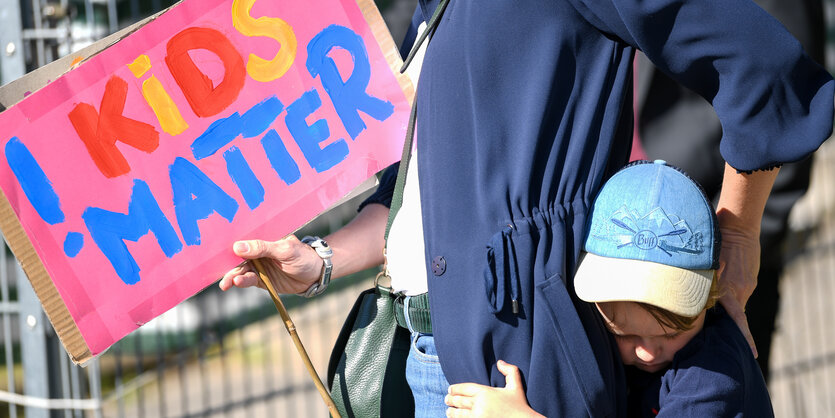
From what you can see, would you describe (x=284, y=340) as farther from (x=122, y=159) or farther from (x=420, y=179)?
(x=420, y=179)

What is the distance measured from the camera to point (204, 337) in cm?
354

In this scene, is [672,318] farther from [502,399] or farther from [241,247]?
[241,247]

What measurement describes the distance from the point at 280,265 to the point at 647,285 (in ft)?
2.51

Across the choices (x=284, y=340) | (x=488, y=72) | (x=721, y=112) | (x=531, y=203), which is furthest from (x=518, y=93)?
(x=284, y=340)

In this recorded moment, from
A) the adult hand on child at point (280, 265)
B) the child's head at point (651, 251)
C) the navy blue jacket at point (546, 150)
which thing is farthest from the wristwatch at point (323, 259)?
the child's head at point (651, 251)

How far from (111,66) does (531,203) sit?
85 centimetres

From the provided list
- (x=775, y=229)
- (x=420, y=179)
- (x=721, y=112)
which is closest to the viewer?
(x=721, y=112)

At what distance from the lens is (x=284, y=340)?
14.4ft

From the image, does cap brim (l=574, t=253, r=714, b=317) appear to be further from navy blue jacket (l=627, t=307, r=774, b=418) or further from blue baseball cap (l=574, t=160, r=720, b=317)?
navy blue jacket (l=627, t=307, r=774, b=418)

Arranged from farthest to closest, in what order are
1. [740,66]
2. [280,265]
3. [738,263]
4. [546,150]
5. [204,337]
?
[204,337], [280,265], [738,263], [546,150], [740,66]

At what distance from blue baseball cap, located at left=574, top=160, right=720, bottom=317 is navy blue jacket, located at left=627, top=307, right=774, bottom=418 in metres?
0.11

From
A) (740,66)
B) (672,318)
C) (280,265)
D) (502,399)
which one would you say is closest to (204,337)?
(280,265)

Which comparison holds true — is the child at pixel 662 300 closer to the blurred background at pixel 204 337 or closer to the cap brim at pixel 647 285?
the cap brim at pixel 647 285

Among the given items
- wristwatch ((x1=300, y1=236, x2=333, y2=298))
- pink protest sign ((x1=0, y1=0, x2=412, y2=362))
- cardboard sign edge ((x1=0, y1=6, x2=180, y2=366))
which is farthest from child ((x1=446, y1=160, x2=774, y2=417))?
cardboard sign edge ((x1=0, y1=6, x2=180, y2=366))
